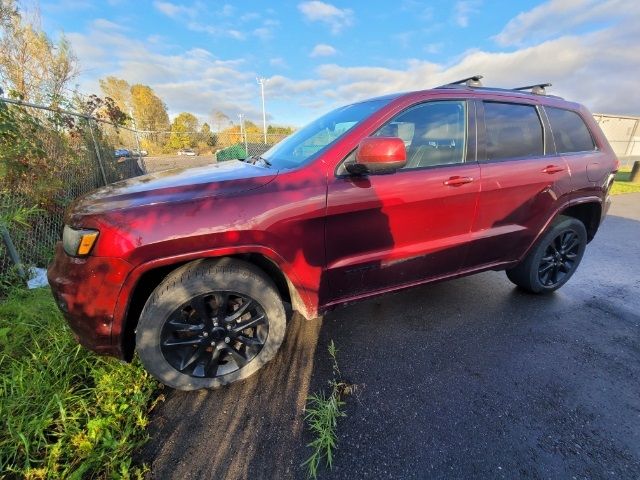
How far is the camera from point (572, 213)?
3.01 metres

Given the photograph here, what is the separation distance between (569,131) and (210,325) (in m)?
3.44

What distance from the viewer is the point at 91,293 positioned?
63.4 inches

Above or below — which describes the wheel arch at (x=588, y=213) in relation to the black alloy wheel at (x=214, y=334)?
above

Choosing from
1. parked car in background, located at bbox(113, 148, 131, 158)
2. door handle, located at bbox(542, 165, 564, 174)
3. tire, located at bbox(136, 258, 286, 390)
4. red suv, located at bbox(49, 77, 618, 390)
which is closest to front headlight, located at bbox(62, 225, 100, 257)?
red suv, located at bbox(49, 77, 618, 390)

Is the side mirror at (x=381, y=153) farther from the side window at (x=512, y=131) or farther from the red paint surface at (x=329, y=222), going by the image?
the side window at (x=512, y=131)

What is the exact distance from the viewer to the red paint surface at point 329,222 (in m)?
1.59

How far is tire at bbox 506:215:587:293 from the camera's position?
2844 mm

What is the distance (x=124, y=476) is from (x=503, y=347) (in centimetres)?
252

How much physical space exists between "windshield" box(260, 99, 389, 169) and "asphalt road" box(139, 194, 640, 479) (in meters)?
1.42

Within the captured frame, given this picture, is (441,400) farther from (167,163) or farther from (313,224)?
(167,163)

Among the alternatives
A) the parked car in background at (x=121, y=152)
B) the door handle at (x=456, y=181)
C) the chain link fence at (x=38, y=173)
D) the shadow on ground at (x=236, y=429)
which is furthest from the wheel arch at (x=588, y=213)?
Answer: the parked car in background at (x=121, y=152)

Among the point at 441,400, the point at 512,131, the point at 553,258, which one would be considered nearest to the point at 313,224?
the point at 441,400

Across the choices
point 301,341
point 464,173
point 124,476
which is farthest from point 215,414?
point 464,173

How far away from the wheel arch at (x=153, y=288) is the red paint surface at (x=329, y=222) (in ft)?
0.06
